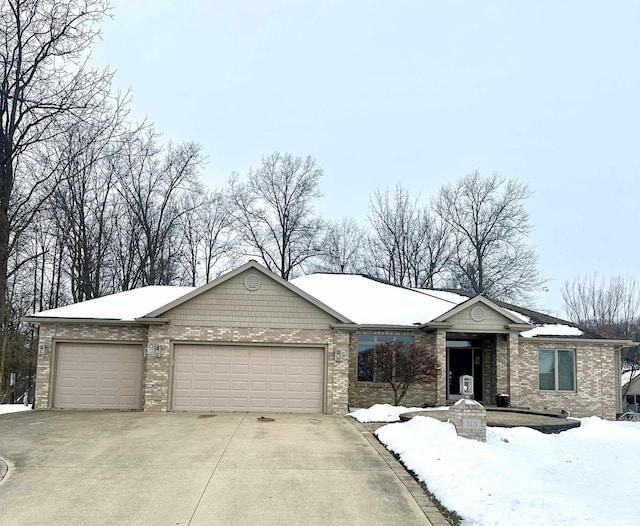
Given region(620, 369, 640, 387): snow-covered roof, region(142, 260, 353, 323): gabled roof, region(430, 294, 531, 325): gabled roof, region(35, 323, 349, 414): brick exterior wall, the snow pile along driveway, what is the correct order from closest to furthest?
the snow pile along driveway
region(35, 323, 349, 414): brick exterior wall
region(142, 260, 353, 323): gabled roof
region(430, 294, 531, 325): gabled roof
region(620, 369, 640, 387): snow-covered roof

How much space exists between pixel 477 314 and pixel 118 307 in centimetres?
1170

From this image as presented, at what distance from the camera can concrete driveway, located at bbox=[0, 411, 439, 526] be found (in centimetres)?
678

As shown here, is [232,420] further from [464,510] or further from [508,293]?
[508,293]

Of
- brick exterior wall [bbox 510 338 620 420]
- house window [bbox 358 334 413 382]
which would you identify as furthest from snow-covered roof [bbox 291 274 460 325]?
brick exterior wall [bbox 510 338 620 420]

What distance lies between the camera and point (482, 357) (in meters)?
20.0

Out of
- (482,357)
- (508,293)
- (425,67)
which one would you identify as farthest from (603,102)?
(508,293)

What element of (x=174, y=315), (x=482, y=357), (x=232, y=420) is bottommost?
(x=232, y=420)

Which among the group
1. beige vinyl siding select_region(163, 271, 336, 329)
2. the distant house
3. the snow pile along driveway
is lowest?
the distant house

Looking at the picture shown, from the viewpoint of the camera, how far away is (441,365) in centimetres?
1820

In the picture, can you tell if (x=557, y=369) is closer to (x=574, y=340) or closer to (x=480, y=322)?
(x=574, y=340)

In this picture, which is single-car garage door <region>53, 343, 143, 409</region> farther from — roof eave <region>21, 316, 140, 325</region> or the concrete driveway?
the concrete driveway

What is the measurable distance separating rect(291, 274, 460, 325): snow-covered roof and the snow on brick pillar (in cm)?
77

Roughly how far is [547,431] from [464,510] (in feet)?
23.0

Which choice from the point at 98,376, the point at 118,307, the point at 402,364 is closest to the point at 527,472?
the point at 402,364
